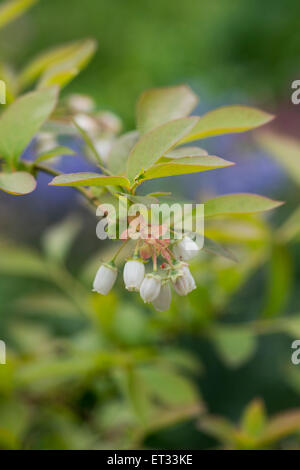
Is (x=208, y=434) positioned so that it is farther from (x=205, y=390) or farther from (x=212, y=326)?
(x=212, y=326)

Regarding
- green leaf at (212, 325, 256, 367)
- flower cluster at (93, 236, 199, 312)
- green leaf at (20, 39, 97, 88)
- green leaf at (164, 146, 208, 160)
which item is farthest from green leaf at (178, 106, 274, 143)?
green leaf at (212, 325, 256, 367)

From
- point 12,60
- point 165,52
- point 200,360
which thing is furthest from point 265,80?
point 200,360

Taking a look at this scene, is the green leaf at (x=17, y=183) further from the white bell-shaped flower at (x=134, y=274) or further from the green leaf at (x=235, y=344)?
the green leaf at (x=235, y=344)

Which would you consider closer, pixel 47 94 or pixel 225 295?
pixel 47 94

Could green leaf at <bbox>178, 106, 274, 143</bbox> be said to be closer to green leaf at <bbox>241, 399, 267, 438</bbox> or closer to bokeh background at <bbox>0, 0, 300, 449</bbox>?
bokeh background at <bbox>0, 0, 300, 449</bbox>

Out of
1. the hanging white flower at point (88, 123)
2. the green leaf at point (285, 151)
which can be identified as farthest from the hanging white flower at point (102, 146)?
the green leaf at point (285, 151)

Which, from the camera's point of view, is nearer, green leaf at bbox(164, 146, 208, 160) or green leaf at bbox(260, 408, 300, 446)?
Result: green leaf at bbox(164, 146, 208, 160)

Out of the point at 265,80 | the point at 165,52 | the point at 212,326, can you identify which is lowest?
the point at 212,326
